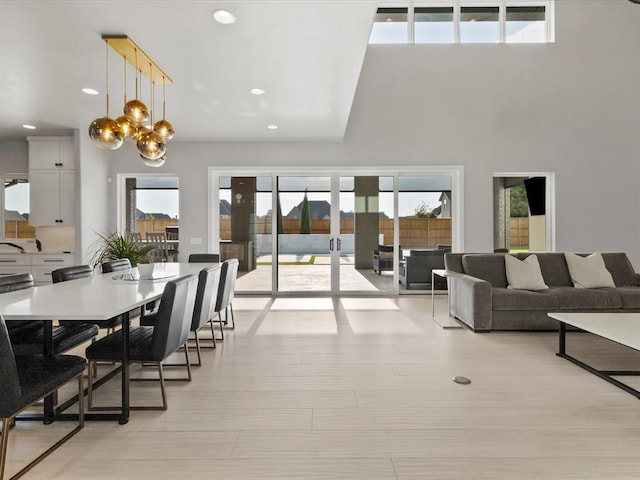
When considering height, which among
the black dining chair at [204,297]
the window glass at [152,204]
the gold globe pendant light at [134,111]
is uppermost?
the gold globe pendant light at [134,111]

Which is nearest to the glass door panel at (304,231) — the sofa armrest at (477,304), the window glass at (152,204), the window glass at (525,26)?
the window glass at (152,204)

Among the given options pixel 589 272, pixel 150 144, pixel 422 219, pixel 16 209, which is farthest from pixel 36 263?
pixel 589 272

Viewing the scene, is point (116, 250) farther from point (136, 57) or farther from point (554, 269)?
point (554, 269)

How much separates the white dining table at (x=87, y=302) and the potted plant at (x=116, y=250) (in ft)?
9.18

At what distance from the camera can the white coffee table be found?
264cm

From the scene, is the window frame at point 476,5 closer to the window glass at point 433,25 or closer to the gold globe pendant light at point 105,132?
the window glass at point 433,25

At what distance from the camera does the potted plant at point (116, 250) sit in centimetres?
569

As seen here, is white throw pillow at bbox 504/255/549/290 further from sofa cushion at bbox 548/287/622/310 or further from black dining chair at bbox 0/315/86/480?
black dining chair at bbox 0/315/86/480

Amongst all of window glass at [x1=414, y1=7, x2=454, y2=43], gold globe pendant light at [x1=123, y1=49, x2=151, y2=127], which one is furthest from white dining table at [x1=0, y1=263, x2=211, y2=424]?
window glass at [x1=414, y1=7, x2=454, y2=43]

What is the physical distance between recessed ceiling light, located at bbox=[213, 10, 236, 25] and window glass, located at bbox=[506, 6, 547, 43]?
5726mm

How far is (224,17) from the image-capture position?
9.33 ft

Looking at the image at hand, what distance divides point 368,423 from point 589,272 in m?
3.93

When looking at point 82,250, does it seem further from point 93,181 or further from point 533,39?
point 533,39

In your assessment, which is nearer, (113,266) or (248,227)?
(113,266)
